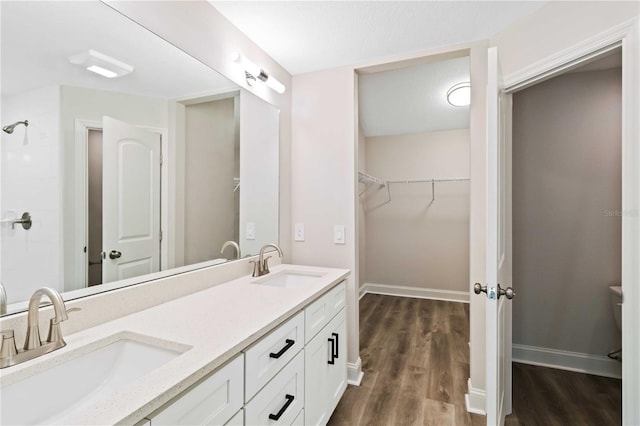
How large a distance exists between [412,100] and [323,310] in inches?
107

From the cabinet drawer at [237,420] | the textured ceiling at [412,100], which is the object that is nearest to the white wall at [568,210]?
the textured ceiling at [412,100]

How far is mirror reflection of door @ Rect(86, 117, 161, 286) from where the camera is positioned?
114 cm

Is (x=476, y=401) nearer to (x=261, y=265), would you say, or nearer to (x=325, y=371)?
(x=325, y=371)

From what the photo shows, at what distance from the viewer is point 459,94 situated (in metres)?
3.09

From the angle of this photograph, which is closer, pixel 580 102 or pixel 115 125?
pixel 115 125

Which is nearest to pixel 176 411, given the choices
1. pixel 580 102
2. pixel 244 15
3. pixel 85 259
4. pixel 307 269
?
pixel 85 259

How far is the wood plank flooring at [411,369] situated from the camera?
188 centimetres

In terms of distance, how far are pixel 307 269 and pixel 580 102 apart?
2.41 meters

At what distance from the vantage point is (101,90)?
3.77 feet

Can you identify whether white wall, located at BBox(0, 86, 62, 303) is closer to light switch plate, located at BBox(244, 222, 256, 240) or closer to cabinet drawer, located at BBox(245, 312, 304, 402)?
cabinet drawer, located at BBox(245, 312, 304, 402)

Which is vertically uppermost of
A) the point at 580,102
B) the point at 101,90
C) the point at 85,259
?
the point at 580,102

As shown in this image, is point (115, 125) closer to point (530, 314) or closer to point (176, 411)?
point (176, 411)

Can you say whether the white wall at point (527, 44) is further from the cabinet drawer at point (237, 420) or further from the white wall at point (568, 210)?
the cabinet drawer at point (237, 420)

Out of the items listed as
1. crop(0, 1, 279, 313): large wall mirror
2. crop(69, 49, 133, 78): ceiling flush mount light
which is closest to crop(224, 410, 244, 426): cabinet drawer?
crop(0, 1, 279, 313): large wall mirror
